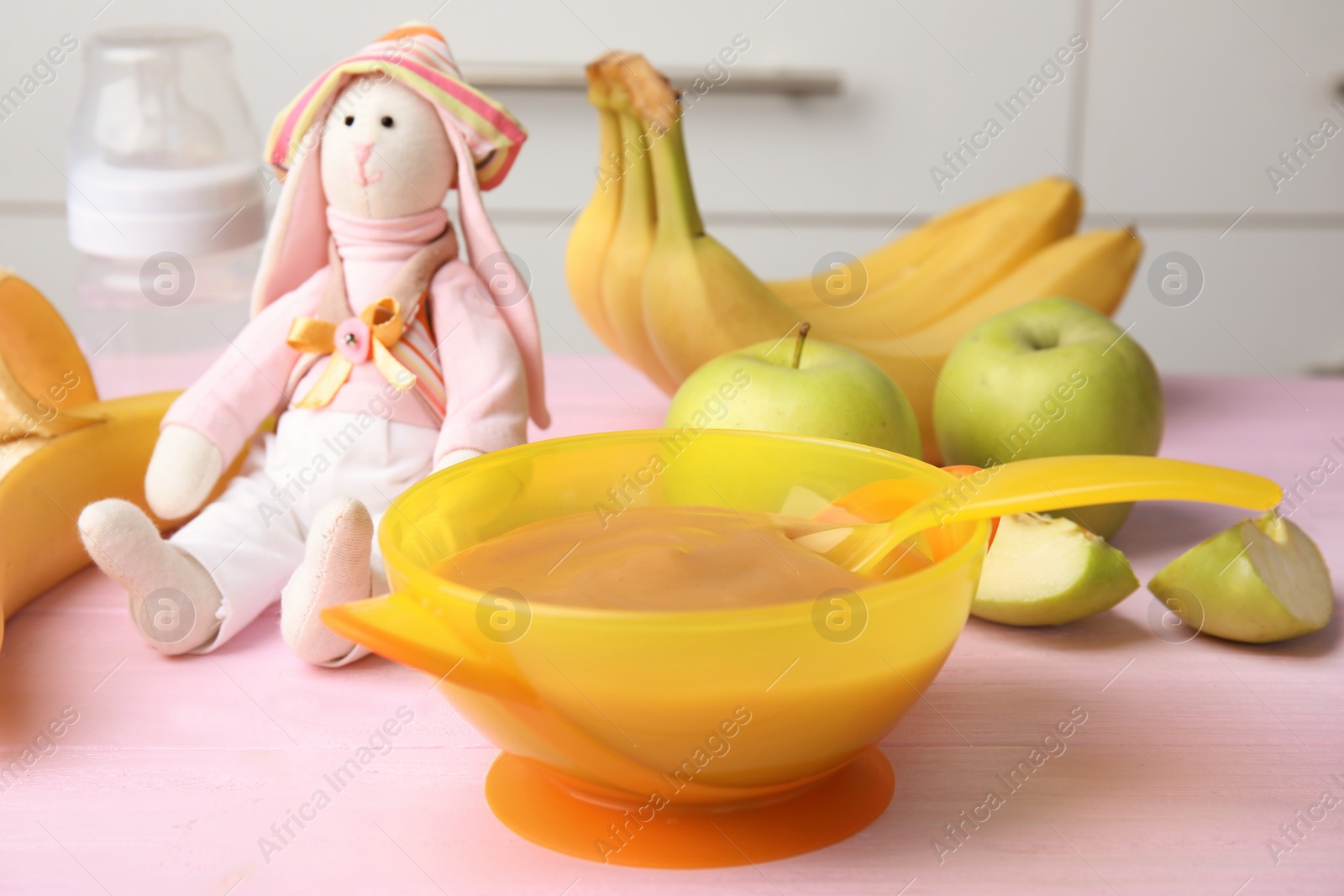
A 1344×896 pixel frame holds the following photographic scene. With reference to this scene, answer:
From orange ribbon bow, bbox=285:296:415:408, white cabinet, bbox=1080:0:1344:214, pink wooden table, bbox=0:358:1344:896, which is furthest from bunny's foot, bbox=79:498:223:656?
white cabinet, bbox=1080:0:1344:214

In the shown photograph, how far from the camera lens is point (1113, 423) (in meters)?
0.66

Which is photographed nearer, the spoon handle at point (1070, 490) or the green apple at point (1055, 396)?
the spoon handle at point (1070, 490)

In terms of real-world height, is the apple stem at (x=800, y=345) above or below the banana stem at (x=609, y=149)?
below

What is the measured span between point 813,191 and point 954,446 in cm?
102

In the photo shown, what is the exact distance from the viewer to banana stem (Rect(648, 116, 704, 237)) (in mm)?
783

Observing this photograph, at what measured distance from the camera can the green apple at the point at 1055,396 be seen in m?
0.66

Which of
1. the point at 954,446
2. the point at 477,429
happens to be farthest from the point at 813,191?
the point at 477,429

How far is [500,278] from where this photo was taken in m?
0.66

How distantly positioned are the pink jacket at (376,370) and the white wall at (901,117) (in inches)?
40.4

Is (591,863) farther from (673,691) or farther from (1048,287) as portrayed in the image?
(1048,287)

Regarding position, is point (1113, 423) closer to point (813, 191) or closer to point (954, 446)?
point (954, 446)

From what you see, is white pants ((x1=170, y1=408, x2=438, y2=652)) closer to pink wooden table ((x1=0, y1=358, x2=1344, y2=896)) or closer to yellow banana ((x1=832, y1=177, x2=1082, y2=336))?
pink wooden table ((x1=0, y1=358, x2=1344, y2=896))

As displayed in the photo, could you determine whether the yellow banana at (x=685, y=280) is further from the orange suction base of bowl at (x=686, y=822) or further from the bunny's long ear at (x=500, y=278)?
the orange suction base of bowl at (x=686, y=822)

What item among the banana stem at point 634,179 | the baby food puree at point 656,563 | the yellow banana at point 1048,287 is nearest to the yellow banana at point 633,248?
the banana stem at point 634,179
